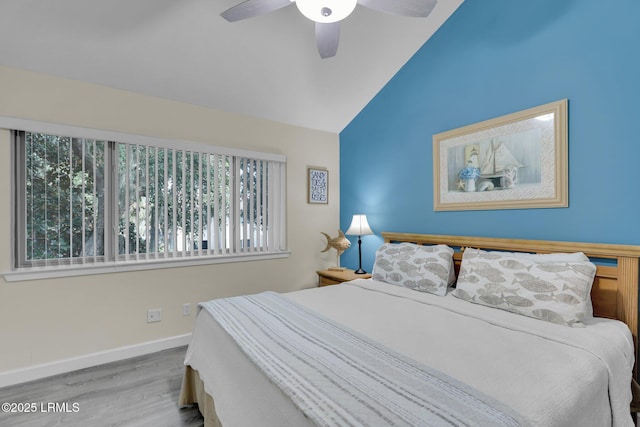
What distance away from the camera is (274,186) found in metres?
3.42

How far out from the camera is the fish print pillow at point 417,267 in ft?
7.40

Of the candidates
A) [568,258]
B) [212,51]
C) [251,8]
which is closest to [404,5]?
[251,8]

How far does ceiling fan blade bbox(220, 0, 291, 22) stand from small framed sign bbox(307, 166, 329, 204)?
2035mm

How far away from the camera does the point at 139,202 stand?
8.77ft

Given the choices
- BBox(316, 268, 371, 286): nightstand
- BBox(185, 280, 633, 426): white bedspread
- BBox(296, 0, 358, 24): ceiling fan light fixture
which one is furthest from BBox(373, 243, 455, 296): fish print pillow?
BBox(296, 0, 358, 24): ceiling fan light fixture

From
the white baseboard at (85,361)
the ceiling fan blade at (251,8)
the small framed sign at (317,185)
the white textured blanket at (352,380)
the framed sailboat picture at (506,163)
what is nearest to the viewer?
the white textured blanket at (352,380)

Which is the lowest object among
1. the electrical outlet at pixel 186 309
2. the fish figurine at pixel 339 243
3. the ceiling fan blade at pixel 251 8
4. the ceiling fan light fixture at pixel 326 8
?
the electrical outlet at pixel 186 309

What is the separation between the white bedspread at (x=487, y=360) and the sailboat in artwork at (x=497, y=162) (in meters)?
1.07

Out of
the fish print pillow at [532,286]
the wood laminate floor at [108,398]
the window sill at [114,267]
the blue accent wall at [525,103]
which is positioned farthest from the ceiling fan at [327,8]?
the wood laminate floor at [108,398]

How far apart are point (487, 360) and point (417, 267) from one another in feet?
3.83

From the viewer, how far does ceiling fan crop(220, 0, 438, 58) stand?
1578 millimetres

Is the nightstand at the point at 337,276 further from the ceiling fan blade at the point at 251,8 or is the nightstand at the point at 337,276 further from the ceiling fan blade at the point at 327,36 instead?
the ceiling fan blade at the point at 251,8

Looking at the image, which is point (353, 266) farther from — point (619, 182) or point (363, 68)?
point (619, 182)

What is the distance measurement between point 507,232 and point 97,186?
10.9 feet
